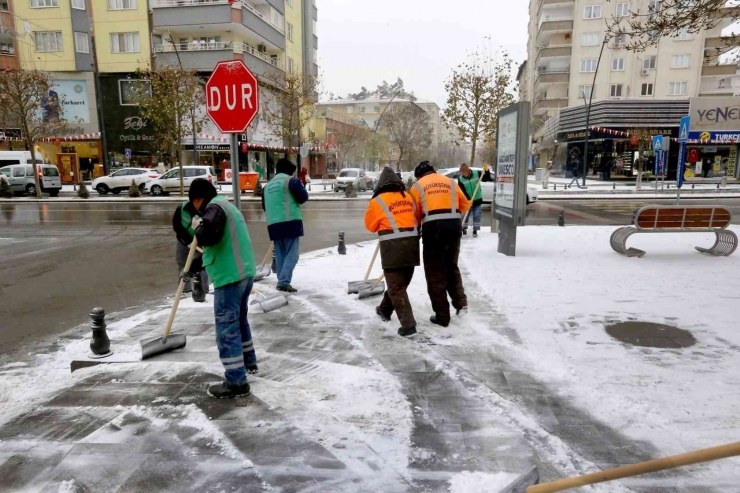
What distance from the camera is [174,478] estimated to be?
281cm

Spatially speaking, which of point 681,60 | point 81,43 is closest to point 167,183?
point 81,43

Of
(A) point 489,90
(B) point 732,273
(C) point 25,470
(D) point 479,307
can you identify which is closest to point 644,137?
(A) point 489,90

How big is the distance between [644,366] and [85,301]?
276 inches

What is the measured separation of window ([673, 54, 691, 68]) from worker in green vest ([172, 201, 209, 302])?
5093cm

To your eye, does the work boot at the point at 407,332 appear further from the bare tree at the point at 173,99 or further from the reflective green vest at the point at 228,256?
the bare tree at the point at 173,99

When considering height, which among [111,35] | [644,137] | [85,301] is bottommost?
[85,301]

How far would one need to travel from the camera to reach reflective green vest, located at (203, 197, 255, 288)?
372cm

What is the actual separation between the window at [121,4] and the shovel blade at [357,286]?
126 ft

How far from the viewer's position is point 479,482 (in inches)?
108

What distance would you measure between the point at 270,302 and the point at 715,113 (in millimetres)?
34344

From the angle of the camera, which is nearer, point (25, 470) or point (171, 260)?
point (25, 470)

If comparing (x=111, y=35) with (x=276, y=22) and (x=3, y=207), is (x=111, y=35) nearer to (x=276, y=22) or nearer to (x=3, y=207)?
(x=276, y=22)

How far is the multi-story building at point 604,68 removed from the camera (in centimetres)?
4294

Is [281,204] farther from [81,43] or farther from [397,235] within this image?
[81,43]
